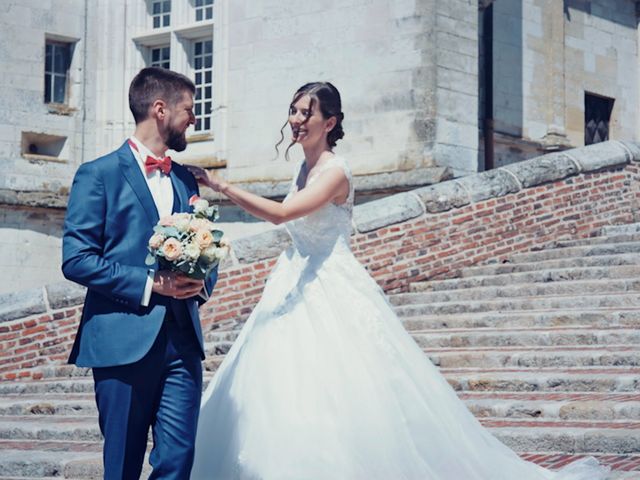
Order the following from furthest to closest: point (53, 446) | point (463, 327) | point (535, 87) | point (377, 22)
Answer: point (535, 87) → point (377, 22) → point (463, 327) → point (53, 446)

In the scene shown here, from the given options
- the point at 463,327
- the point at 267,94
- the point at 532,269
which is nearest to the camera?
the point at 463,327

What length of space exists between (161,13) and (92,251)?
46.3 feet

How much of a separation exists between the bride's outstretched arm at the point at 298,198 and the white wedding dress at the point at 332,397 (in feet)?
0.23

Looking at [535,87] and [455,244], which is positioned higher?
[535,87]

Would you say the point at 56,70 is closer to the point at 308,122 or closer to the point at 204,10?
the point at 204,10

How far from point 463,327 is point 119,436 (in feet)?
19.1

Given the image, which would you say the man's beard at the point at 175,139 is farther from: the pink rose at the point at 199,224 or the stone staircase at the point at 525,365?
the stone staircase at the point at 525,365

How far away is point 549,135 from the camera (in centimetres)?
1848

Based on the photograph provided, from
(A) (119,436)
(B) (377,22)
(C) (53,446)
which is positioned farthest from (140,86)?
(B) (377,22)

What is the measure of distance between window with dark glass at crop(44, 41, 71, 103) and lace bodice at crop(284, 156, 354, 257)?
12514 millimetres

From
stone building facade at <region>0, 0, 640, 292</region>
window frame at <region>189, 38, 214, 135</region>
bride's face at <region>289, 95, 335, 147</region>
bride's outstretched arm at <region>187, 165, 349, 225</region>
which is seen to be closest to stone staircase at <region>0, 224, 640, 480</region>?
bride's outstretched arm at <region>187, 165, 349, 225</region>

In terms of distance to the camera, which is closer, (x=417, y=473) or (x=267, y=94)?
(x=417, y=473)

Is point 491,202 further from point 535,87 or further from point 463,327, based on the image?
point 535,87

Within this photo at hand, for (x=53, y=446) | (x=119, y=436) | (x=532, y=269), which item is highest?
(x=532, y=269)
